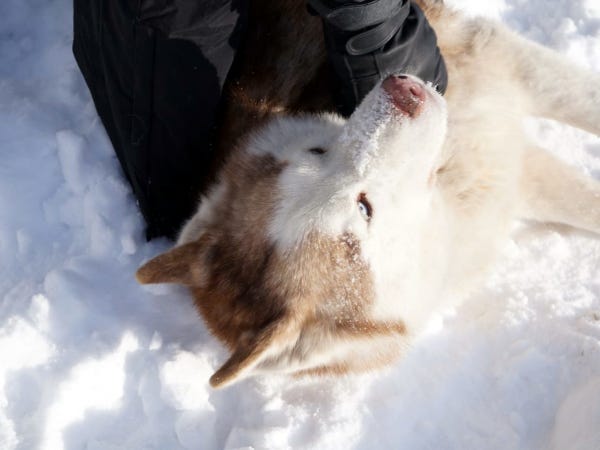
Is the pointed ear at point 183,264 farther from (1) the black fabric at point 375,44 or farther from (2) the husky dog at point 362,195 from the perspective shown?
(1) the black fabric at point 375,44

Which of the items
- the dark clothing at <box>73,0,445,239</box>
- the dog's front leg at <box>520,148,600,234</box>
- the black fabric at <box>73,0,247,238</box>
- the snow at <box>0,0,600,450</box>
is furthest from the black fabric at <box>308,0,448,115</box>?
the snow at <box>0,0,600,450</box>

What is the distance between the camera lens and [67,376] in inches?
116

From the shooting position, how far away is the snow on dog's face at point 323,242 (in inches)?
85.5

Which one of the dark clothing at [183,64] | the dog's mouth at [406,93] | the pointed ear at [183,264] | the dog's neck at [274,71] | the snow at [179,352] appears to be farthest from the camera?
the snow at [179,352]

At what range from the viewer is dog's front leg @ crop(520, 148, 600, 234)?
2980 millimetres

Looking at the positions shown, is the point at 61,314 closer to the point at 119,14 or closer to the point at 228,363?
the point at 228,363

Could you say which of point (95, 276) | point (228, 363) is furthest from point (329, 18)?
point (95, 276)

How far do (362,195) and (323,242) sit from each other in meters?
0.22

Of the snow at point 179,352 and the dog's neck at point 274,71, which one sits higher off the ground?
the dog's neck at point 274,71

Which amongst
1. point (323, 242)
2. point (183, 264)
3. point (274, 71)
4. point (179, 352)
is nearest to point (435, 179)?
point (323, 242)

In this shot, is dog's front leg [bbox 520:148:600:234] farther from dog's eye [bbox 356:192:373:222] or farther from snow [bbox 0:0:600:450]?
dog's eye [bbox 356:192:373:222]

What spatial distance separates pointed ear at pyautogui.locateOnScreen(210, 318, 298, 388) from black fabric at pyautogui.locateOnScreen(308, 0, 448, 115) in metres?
1.00

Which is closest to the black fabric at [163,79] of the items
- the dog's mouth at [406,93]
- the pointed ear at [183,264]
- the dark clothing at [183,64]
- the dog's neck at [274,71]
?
the dark clothing at [183,64]

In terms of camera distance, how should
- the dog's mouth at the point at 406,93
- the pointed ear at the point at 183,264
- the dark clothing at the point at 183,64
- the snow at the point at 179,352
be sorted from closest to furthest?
the dog's mouth at the point at 406,93 < the dark clothing at the point at 183,64 < the pointed ear at the point at 183,264 < the snow at the point at 179,352
